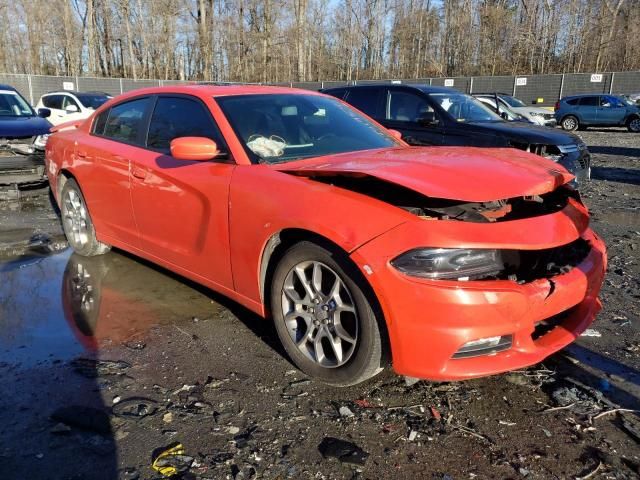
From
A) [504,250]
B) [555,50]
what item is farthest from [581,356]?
[555,50]

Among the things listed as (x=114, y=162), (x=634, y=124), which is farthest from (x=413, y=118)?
(x=634, y=124)

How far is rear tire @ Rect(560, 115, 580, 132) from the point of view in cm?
2261

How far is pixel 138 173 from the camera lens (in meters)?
4.02

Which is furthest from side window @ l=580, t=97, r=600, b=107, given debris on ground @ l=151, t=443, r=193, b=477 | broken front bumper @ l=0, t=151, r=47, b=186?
debris on ground @ l=151, t=443, r=193, b=477

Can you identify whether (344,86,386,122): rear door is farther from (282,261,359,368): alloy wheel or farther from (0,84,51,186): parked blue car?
(282,261,359,368): alloy wheel

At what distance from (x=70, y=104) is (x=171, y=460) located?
49.5 ft

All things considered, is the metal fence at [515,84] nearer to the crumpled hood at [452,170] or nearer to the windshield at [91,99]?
the windshield at [91,99]

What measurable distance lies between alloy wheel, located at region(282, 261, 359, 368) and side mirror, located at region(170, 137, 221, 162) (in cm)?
96

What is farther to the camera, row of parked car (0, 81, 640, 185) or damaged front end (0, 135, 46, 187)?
damaged front end (0, 135, 46, 187)

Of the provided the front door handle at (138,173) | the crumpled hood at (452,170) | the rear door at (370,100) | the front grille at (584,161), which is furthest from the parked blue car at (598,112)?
the front door handle at (138,173)

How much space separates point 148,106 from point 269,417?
9.33 ft

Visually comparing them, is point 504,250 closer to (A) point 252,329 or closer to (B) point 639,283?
(A) point 252,329

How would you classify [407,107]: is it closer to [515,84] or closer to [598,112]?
[598,112]

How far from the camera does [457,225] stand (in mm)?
2494
